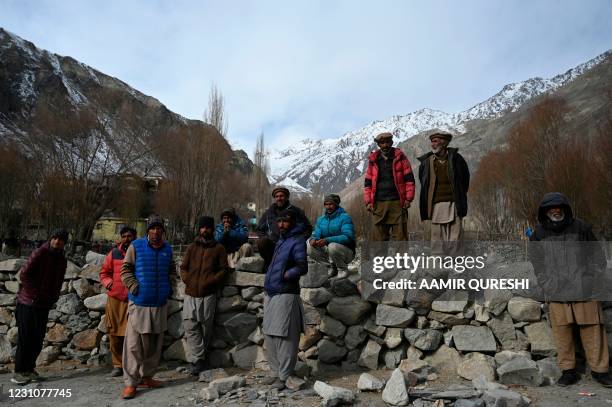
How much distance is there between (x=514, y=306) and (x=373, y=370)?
1.86 m

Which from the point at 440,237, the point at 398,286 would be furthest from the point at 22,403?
the point at 440,237

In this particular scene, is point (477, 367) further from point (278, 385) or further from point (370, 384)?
point (278, 385)

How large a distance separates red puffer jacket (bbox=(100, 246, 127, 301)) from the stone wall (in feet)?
2.60

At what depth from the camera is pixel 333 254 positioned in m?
5.39

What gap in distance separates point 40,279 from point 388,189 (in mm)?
4829

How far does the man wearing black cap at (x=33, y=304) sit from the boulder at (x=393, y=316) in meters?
4.43

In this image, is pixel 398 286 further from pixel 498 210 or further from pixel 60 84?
pixel 60 84

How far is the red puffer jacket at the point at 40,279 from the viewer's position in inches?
206

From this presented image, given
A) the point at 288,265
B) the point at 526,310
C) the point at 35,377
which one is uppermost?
the point at 288,265

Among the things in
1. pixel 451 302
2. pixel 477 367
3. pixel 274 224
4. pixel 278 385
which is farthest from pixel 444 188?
pixel 278 385

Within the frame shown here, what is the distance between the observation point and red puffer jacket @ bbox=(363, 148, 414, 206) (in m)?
5.30

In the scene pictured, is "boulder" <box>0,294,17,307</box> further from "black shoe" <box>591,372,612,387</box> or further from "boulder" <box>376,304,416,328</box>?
"black shoe" <box>591,372,612,387</box>

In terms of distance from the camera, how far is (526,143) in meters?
24.2

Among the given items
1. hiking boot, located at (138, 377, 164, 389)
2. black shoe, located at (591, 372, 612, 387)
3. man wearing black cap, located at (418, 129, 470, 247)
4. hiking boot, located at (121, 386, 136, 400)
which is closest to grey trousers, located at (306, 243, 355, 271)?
man wearing black cap, located at (418, 129, 470, 247)
